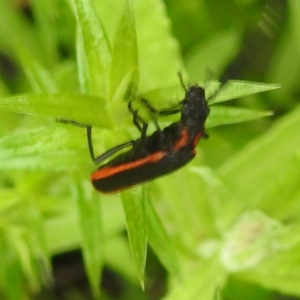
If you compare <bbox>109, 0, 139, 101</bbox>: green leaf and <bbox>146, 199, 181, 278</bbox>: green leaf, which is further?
<bbox>146, 199, 181, 278</bbox>: green leaf

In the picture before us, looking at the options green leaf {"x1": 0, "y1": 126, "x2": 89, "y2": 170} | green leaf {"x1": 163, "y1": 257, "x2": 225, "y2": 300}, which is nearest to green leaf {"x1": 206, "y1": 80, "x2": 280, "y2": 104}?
green leaf {"x1": 0, "y1": 126, "x2": 89, "y2": 170}

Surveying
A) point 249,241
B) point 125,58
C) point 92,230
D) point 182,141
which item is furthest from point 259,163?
point 125,58

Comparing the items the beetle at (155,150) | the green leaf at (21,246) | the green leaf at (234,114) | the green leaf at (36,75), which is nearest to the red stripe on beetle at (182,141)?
the beetle at (155,150)

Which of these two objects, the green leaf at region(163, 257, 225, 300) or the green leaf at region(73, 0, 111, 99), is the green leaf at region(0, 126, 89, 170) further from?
the green leaf at region(163, 257, 225, 300)

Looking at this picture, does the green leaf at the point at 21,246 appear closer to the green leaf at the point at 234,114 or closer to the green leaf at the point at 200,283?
the green leaf at the point at 200,283

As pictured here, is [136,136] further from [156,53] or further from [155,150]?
[156,53]

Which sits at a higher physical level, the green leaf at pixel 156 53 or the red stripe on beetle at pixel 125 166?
the green leaf at pixel 156 53

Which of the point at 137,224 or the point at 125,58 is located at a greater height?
the point at 125,58
